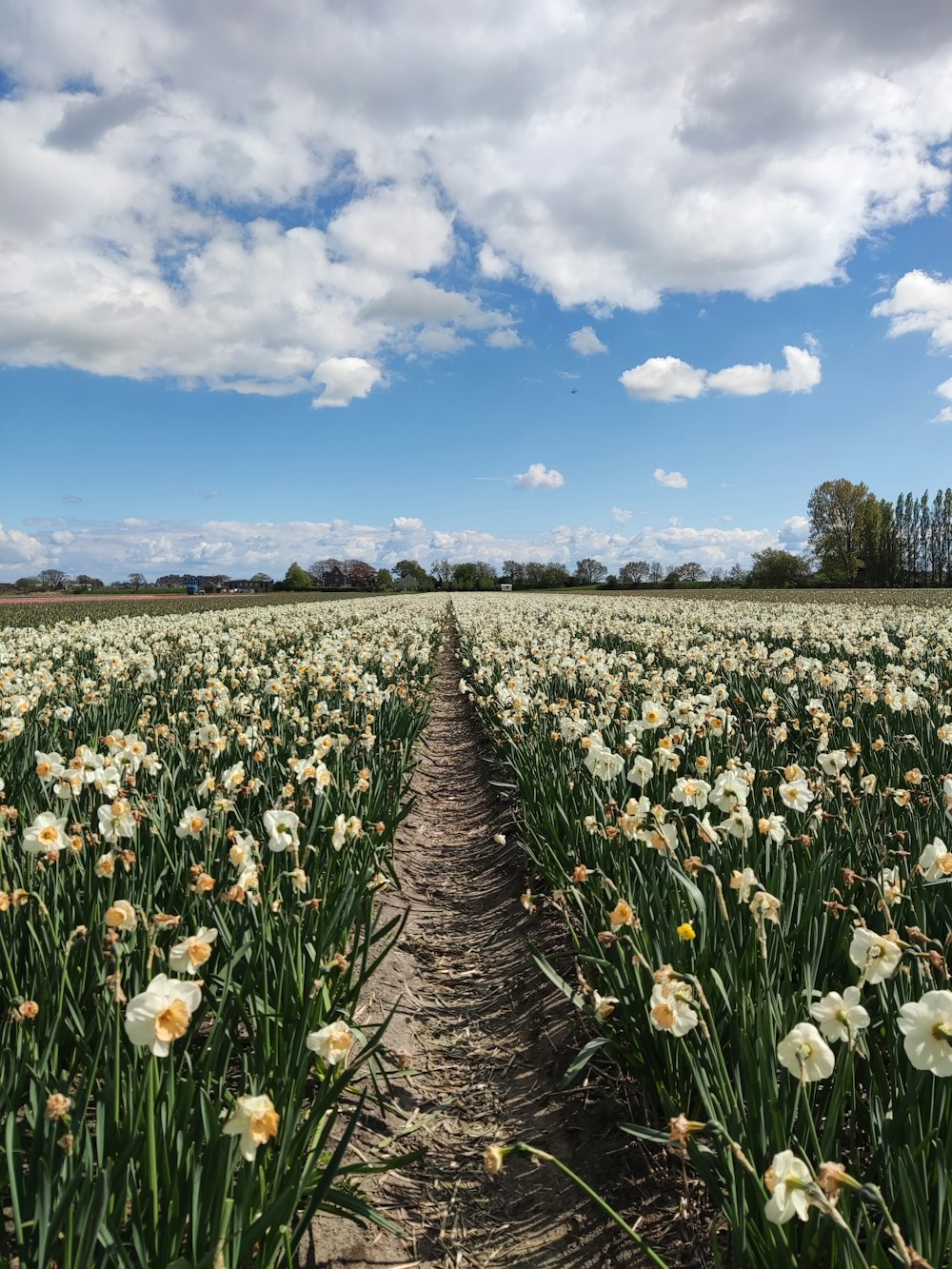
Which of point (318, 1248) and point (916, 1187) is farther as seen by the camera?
point (318, 1248)

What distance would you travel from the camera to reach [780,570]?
90.6 metres

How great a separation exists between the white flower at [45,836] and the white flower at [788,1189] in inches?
96.1

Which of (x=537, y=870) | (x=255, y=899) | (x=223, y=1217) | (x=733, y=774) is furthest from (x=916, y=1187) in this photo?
(x=537, y=870)

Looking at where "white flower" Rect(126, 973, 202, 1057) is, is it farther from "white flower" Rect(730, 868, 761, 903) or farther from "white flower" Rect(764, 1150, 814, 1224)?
"white flower" Rect(730, 868, 761, 903)

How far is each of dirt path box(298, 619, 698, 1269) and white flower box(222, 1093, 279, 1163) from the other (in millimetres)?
971

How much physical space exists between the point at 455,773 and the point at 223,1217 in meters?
6.79

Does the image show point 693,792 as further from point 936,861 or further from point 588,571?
point 588,571

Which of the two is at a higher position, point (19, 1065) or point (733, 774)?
point (733, 774)

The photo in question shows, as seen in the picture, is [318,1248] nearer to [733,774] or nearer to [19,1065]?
[19,1065]

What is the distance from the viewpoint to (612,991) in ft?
9.11

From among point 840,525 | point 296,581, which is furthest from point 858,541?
point 296,581

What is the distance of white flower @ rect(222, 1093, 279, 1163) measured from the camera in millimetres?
1593

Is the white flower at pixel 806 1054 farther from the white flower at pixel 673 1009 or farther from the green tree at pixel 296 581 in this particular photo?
the green tree at pixel 296 581

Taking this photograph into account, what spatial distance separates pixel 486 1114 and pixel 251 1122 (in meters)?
1.76
